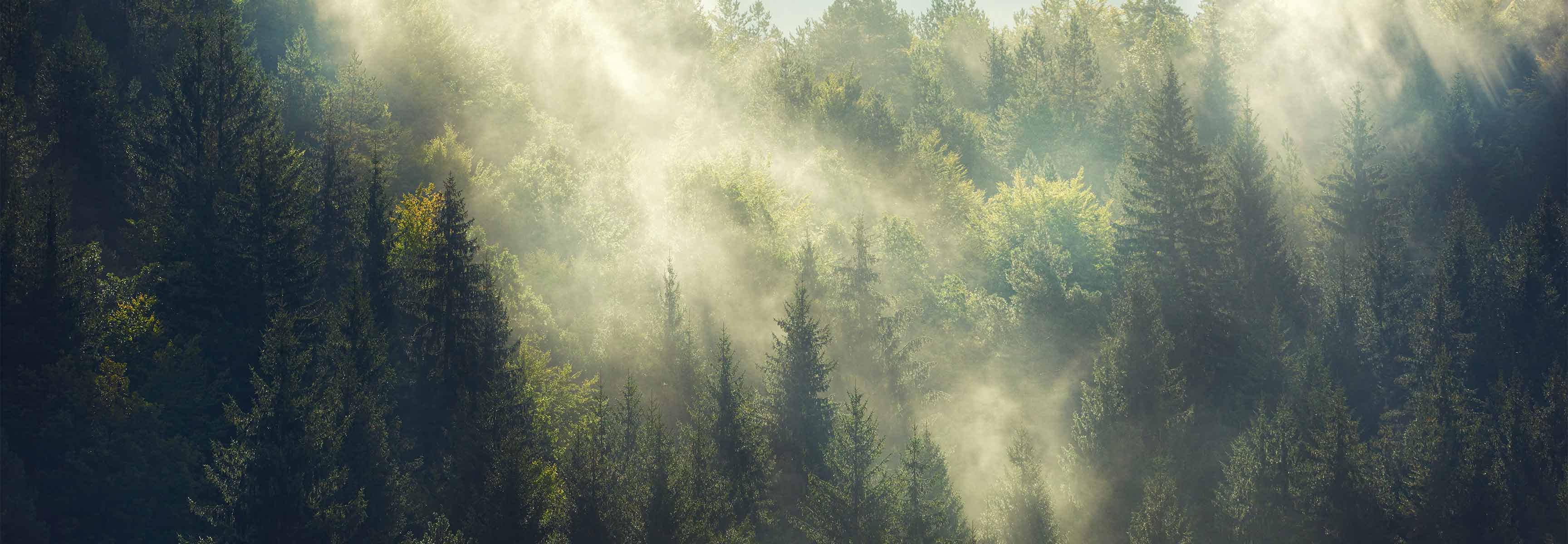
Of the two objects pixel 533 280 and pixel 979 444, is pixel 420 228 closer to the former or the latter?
pixel 533 280

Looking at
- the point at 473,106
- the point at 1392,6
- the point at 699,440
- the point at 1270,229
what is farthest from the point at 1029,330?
the point at 1392,6

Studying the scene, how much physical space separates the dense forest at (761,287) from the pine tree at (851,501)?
0.16 meters

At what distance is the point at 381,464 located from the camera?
147 feet

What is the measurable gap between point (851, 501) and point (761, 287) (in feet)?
78.3

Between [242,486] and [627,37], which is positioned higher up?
[627,37]

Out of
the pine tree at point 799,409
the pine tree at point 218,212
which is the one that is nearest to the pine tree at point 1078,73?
the pine tree at point 799,409

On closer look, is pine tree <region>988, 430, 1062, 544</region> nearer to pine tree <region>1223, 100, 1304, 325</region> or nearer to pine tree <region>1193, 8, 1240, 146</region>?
pine tree <region>1223, 100, 1304, 325</region>

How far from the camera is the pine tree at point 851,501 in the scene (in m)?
47.8

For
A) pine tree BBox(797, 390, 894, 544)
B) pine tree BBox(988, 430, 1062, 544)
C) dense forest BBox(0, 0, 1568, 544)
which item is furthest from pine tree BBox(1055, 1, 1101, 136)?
pine tree BBox(797, 390, 894, 544)

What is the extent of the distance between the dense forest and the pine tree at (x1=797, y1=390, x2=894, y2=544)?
161 millimetres

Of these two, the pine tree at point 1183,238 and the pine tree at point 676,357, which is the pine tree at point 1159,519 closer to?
the pine tree at point 1183,238

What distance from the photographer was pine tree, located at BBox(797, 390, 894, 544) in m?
47.8

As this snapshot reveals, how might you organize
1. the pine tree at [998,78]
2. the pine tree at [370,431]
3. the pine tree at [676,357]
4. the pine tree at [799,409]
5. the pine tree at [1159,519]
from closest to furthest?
the pine tree at [370,431] < the pine tree at [1159,519] < the pine tree at [799,409] < the pine tree at [676,357] < the pine tree at [998,78]

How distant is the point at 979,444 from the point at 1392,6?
187ft
